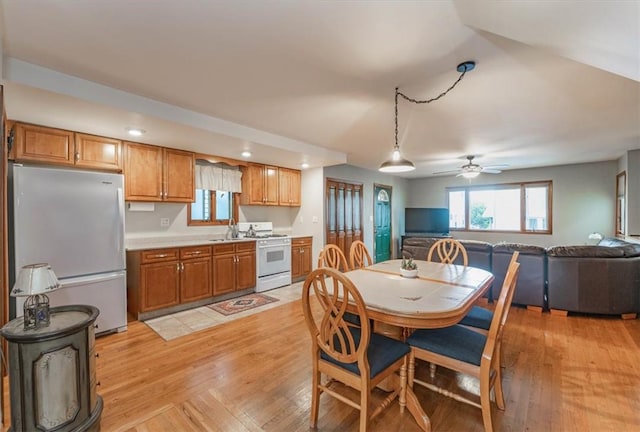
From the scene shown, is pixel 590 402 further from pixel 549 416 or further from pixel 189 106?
pixel 189 106

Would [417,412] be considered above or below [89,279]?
below

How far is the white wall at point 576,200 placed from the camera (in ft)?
19.4

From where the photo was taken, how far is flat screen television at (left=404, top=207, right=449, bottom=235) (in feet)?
24.6

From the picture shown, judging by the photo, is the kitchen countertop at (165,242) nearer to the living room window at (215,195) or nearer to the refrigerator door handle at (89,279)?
the living room window at (215,195)

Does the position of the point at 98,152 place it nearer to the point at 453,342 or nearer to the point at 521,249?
→ the point at 453,342

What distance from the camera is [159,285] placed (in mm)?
3635

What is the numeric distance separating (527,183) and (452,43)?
6.45 m

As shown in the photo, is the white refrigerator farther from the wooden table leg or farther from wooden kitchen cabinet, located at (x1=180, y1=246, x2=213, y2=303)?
the wooden table leg

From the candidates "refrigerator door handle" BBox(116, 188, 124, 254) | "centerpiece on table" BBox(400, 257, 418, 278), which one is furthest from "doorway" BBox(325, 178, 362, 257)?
"refrigerator door handle" BBox(116, 188, 124, 254)

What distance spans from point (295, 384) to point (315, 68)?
95.8 inches

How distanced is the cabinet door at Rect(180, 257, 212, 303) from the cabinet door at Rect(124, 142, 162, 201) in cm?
98

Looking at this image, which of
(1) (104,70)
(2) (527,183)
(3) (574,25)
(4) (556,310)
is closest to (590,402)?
(4) (556,310)

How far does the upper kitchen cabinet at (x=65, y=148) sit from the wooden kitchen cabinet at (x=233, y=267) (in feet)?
5.53

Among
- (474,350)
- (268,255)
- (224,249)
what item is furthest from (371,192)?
(474,350)
